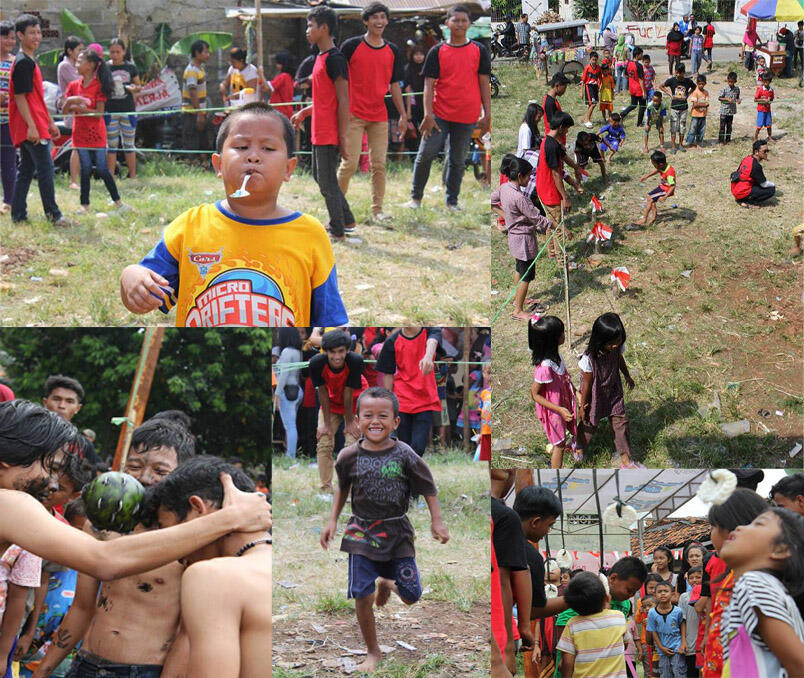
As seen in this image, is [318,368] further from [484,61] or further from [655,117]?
[655,117]

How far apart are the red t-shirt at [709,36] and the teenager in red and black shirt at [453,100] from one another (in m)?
1.22

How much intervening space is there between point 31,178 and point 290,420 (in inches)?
120

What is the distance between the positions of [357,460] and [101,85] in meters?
3.59

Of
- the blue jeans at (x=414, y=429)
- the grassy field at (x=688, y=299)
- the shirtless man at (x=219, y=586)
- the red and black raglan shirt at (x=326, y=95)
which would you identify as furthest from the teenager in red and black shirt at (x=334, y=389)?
the red and black raglan shirt at (x=326, y=95)

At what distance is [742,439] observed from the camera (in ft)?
18.9

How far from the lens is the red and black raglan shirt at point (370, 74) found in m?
6.49

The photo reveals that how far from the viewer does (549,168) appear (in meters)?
6.19

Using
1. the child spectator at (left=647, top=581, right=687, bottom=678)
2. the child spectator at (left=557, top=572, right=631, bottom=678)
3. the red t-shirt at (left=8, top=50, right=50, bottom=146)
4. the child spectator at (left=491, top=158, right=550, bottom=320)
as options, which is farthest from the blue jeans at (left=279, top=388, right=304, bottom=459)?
the red t-shirt at (left=8, top=50, right=50, bottom=146)

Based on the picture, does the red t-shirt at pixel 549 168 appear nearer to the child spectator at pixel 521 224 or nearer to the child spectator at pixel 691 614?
the child spectator at pixel 521 224

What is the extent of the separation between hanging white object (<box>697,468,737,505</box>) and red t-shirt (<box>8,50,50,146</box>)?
459 cm

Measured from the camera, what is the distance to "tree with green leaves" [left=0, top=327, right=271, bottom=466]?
5102 mm

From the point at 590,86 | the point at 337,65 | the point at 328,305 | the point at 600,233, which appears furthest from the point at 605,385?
the point at 337,65

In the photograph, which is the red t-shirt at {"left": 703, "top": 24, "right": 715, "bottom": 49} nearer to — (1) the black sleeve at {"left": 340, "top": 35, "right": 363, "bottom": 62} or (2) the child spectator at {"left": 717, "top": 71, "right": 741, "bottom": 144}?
(2) the child spectator at {"left": 717, "top": 71, "right": 741, "bottom": 144}

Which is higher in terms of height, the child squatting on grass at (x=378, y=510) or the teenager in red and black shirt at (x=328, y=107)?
the teenager in red and black shirt at (x=328, y=107)
